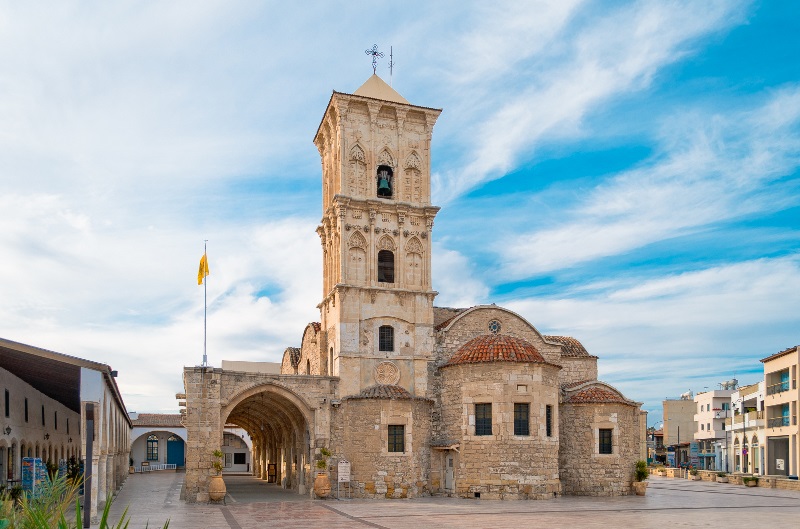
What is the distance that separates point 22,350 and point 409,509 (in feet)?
46.1

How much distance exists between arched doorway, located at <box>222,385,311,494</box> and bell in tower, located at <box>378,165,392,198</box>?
395 inches

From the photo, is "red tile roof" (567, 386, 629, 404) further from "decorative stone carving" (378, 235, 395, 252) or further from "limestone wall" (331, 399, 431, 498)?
"decorative stone carving" (378, 235, 395, 252)

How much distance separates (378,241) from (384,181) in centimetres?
290

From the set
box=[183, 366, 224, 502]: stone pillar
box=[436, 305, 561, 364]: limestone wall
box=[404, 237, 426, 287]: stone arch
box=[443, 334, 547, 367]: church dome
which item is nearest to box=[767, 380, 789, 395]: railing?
box=[436, 305, 561, 364]: limestone wall

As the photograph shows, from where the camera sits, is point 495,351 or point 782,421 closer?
point 495,351

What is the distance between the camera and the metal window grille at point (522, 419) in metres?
30.7

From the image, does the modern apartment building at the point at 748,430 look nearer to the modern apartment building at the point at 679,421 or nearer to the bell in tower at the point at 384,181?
the modern apartment building at the point at 679,421

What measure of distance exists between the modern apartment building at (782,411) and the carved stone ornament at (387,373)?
27.2 m

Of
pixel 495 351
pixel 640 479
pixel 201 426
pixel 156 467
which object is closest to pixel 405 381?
pixel 495 351

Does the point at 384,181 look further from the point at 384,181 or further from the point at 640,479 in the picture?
the point at 640,479

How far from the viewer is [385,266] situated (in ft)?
114

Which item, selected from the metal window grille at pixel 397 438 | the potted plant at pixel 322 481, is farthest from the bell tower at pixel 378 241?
the potted plant at pixel 322 481

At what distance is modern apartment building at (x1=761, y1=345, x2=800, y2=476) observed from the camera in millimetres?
46781

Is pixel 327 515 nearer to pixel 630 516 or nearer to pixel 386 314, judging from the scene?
pixel 630 516
